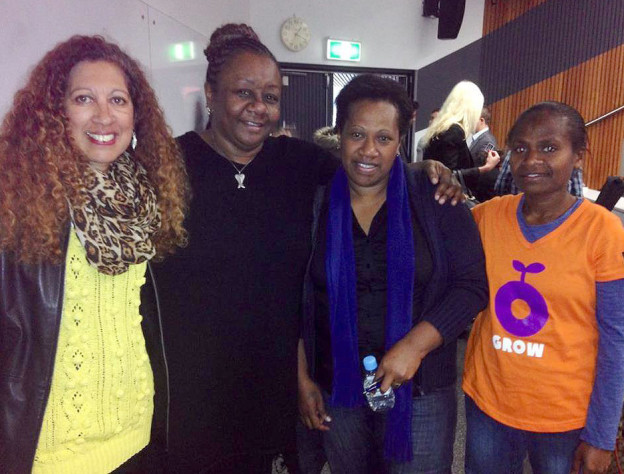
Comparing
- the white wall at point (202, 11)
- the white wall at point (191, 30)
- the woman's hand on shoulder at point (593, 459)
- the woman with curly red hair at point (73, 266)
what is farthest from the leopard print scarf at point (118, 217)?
the white wall at point (202, 11)

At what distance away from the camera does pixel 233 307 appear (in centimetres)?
134

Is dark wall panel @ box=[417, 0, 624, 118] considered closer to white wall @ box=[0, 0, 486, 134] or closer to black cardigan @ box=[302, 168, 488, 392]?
white wall @ box=[0, 0, 486, 134]

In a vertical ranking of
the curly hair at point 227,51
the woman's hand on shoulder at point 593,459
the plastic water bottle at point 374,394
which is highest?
the curly hair at point 227,51

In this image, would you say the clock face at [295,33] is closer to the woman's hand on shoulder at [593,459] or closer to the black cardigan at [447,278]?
the black cardigan at [447,278]

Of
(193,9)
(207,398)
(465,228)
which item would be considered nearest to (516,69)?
(193,9)

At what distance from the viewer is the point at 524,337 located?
120 cm

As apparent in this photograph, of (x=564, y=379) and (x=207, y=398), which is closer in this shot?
(x=564, y=379)

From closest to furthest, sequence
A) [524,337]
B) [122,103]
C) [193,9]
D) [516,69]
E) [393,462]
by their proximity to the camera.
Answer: [122,103] → [524,337] → [393,462] → [193,9] → [516,69]

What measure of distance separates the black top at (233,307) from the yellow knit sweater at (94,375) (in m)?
0.21

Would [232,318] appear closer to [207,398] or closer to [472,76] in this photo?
[207,398]

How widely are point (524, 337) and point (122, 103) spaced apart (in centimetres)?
115

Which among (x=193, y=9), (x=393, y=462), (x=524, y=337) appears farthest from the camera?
→ (x=193, y=9)

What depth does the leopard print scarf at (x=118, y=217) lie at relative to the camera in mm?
998

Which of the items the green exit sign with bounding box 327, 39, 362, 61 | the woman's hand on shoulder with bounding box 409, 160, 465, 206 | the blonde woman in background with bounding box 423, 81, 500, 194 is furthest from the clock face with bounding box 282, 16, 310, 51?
the woman's hand on shoulder with bounding box 409, 160, 465, 206
